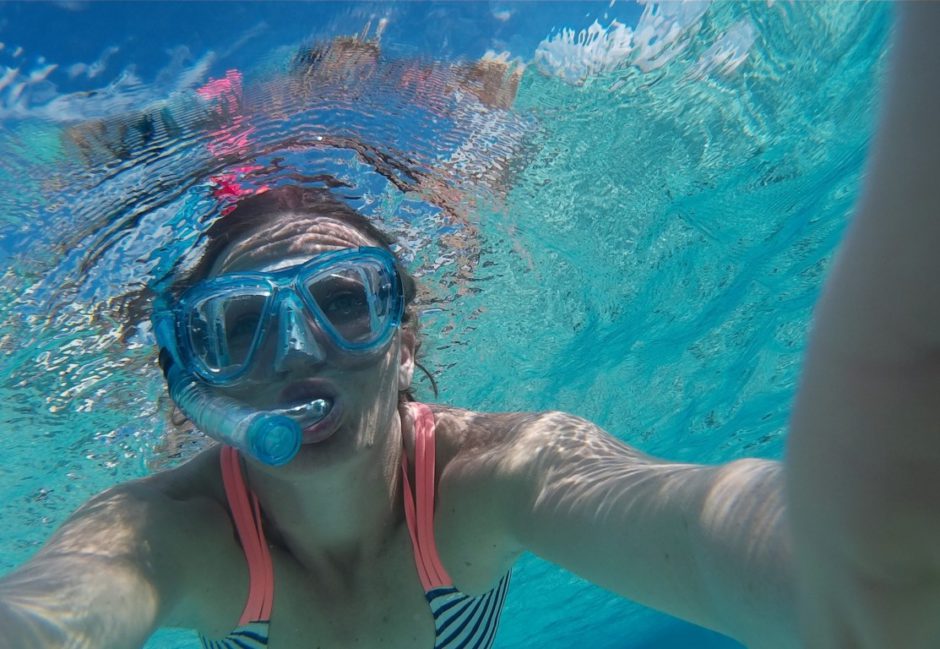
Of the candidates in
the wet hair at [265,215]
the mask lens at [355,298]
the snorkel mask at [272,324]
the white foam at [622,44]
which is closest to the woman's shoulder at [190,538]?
the snorkel mask at [272,324]

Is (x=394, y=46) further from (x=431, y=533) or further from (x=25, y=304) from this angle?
(x=25, y=304)

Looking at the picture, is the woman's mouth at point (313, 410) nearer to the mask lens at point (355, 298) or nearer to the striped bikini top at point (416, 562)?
the mask lens at point (355, 298)

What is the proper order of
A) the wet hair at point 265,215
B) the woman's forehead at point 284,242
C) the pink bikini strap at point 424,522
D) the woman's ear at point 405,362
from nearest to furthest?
the pink bikini strap at point 424,522 < the woman's forehead at point 284,242 < the woman's ear at point 405,362 < the wet hair at point 265,215

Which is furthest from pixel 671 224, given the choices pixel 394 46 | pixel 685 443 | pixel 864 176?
pixel 685 443

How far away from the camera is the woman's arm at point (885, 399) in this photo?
719 millimetres

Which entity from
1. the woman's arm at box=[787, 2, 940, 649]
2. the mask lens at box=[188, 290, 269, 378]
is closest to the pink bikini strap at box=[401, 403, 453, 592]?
the mask lens at box=[188, 290, 269, 378]

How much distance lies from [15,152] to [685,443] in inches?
615

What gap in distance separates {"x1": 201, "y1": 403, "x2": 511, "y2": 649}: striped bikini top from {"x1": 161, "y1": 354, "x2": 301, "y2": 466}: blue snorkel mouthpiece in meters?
0.40

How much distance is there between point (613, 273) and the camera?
8.73 m

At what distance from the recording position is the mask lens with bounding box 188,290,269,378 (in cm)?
373

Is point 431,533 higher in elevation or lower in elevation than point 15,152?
lower

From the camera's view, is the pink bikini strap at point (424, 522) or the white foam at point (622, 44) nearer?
the pink bikini strap at point (424, 522)

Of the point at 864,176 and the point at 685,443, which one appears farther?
the point at 685,443

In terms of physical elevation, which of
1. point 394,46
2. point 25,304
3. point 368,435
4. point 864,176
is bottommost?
point 368,435
